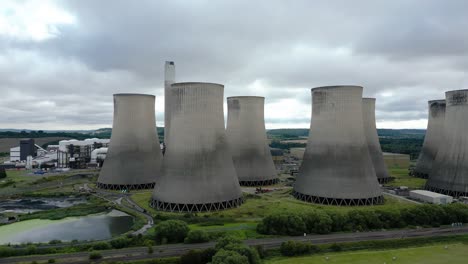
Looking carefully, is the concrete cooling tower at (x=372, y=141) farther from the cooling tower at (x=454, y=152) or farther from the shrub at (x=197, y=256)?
the shrub at (x=197, y=256)

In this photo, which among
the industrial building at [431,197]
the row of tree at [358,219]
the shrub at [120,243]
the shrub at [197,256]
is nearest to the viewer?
the shrub at [197,256]

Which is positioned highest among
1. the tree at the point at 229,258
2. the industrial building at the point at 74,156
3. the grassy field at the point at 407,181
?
the industrial building at the point at 74,156

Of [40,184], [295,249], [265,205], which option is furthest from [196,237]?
[40,184]

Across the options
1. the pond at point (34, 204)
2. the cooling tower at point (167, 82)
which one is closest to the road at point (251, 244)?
the pond at point (34, 204)

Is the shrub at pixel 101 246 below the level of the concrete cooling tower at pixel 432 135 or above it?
below

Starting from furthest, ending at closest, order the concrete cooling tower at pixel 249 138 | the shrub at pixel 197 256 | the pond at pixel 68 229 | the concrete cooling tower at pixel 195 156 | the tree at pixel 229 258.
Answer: the concrete cooling tower at pixel 249 138 → the concrete cooling tower at pixel 195 156 → the pond at pixel 68 229 → the shrub at pixel 197 256 → the tree at pixel 229 258

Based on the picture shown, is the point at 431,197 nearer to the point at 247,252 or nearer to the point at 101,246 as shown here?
the point at 247,252

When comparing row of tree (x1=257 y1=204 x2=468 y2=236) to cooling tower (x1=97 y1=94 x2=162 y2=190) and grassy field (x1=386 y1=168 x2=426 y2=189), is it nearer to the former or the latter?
grassy field (x1=386 y1=168 x2=426 y2=189)

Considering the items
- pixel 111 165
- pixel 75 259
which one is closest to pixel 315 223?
pixel 75 259
